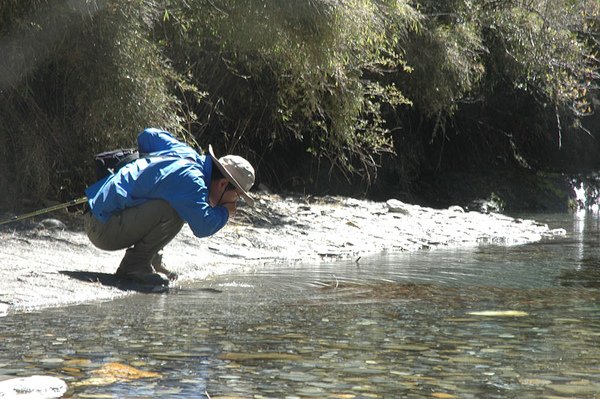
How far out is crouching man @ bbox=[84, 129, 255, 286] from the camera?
6.68 meters

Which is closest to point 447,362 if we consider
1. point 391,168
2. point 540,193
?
point 391,168

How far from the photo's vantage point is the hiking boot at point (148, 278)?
694 centimetres

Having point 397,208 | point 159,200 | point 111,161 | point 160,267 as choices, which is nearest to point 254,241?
point 160,267

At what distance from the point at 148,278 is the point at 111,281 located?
0.85 feet

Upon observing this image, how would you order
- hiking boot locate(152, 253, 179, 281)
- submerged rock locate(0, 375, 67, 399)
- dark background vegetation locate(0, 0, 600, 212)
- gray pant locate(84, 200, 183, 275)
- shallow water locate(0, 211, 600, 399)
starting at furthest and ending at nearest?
dark background vegetation locate(0, 0, 600, 212) → hiking boot locate(152, 253, 179, 281) → gray pant locate(84, 200, 183, 275) → shallow water locate(0, 211, 600, 399) → submerged rock locate(0, 375, 67, 399)

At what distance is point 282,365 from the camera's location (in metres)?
4.50

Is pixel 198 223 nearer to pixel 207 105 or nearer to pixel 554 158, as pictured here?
pixel 207 105

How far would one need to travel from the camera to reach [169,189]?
676cm

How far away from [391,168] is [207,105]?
5.35 m

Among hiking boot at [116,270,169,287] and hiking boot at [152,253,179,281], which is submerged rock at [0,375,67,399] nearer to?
hiking boot at [116,270,169,287]

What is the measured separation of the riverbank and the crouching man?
10.5 inches

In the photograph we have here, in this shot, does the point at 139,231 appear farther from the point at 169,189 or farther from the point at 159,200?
the point at 169,189

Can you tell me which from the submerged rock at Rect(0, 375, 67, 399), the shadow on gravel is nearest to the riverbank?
the shadow on gravel

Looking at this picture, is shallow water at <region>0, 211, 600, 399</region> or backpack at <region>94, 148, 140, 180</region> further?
backpack at <region>94, 148, 140, 180</region>
